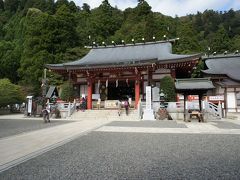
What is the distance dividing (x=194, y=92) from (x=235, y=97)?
32.1 ft

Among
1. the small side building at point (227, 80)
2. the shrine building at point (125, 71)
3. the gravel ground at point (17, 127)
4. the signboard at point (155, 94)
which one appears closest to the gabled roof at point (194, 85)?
the shrine building at point (125, 71)

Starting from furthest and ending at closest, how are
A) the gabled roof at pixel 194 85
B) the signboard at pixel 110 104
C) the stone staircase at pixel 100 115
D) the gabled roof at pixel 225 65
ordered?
the gabled roof at pixel 225 65 < the signboard at pixel 110 104 < the stone staircase at pixel 100 115 < the gabled roof at pixel 194 85

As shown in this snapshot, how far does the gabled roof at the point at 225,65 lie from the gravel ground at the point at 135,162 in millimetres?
21033

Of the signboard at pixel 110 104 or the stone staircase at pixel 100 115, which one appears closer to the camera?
the stone staircase at pixel 100 115

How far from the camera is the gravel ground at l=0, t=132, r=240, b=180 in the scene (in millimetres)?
5009

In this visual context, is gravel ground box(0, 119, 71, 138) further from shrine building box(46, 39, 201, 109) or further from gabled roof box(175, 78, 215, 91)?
shrine building box(46, 39, 201, 109)

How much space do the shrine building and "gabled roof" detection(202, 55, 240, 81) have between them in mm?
3812

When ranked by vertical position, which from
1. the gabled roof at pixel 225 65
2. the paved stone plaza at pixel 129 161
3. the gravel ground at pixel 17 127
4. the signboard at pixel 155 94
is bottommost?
the paved stone plaza at pixel 129 161

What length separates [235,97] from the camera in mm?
26156

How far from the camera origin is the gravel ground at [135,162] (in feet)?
16.4

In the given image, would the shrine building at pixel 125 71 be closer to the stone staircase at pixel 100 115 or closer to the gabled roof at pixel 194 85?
the stone staircase at pixel 100 115

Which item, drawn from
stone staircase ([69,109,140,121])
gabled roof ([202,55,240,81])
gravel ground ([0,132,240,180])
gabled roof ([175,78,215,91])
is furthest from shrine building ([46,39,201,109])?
gravel ground ([0,132,240,180])

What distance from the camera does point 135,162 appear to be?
6023 mm

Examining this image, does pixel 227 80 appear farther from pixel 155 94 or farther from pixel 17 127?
pixel 17 127
